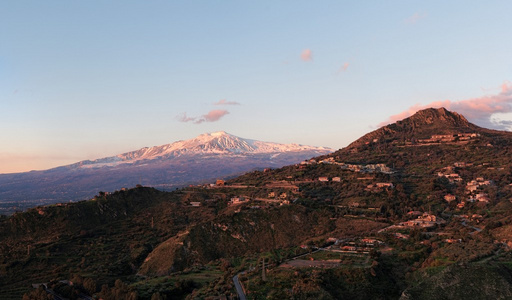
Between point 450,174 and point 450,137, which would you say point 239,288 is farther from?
point 450,137

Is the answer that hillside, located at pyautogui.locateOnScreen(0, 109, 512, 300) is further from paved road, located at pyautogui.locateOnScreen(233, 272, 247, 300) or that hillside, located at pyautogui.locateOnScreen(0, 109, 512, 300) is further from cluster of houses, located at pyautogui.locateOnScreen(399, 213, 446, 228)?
paved road, located at pyautogui.locateOnScreen(233, 272, 247, 300)

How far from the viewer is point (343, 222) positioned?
78875mm

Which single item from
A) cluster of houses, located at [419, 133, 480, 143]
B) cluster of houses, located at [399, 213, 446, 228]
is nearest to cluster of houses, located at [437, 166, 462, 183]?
cluster of houses, located at [419, 133, 480, 143]

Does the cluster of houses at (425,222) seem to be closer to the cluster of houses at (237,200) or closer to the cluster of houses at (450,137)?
the cluster of houses at (237,200)

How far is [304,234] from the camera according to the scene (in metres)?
77.0

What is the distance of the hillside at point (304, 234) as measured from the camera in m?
42.8

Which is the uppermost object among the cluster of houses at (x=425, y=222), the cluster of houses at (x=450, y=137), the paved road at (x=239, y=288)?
the cluster of houses at (x=450, y=137)

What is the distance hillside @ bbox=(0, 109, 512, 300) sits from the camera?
42.8m

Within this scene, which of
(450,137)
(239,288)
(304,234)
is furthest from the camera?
(450,137)

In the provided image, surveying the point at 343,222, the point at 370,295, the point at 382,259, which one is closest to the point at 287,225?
the point at 343,222

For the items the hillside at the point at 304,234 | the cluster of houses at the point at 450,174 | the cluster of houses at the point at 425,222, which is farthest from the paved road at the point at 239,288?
the cluster of houses at the point at 450,174

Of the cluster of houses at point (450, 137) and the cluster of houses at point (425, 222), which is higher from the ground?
the cluster of houses at point (450, 137)

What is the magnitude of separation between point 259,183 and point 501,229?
7029 cm

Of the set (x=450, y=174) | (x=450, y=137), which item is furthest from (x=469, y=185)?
(x=450, y=137)
